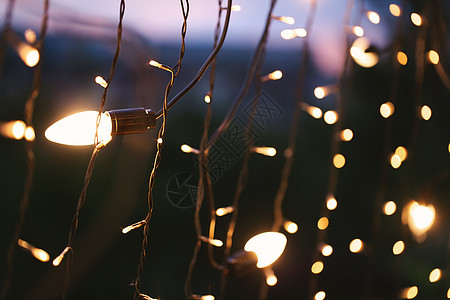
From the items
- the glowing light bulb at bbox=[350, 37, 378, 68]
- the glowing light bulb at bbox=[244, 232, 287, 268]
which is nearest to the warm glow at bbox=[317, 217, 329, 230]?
the glowing light bulb at bbox=[244, 232, 287, 268]

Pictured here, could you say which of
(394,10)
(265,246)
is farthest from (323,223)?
(394,10)

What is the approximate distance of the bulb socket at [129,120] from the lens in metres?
0.58

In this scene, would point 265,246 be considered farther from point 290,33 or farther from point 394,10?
point 394,10

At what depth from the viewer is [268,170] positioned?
2.15 m

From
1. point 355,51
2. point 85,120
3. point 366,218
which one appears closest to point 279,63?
point 366,218

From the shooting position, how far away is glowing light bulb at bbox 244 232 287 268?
0.80 meters

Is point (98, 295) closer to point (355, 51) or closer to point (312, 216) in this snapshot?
point (312, 216)

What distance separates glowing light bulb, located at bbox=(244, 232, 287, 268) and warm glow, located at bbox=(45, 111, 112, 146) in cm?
34

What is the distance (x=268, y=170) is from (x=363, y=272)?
67 cm

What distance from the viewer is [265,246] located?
2.67 feet

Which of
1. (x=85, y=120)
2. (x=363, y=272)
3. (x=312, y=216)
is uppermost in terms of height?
(x=312, y=216)

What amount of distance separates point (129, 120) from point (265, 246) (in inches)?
14.4

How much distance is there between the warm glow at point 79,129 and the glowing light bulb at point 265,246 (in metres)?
0.34

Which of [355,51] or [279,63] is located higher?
[279,63]
